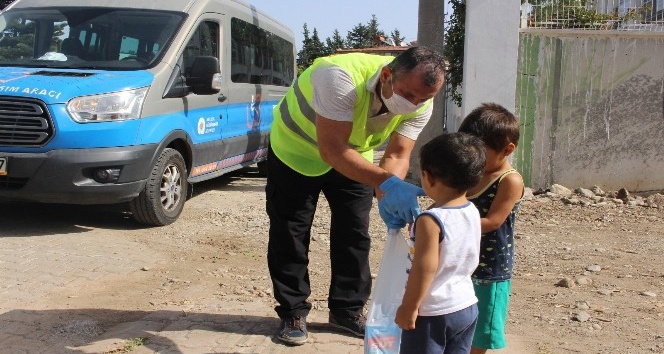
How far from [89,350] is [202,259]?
6.90 feet

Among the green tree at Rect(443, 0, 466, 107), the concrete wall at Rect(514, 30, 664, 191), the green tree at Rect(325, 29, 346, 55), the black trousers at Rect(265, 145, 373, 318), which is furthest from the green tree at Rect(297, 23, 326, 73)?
the black trousers at Rect(265, 145, 373, 318)

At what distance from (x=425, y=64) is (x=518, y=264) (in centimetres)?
318

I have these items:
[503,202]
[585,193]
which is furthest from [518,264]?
[585,193]

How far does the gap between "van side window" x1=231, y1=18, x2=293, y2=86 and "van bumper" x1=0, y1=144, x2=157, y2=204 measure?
7.52 ft

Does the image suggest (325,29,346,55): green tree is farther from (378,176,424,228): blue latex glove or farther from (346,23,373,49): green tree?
(378,176,424,228): blue latex glove

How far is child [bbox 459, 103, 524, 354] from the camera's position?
123 inches

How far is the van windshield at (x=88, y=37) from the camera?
6898 millimetres

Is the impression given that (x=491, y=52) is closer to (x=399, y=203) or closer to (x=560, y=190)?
(x=560, y=190)

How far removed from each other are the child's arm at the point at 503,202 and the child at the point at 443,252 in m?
0.30

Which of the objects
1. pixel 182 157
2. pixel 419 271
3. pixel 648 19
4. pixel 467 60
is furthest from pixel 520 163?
pixel 419 271

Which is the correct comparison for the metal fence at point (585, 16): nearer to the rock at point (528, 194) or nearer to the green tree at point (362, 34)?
the rock at point (528, 194)

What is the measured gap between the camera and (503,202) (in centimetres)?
310

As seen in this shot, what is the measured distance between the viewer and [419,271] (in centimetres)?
266

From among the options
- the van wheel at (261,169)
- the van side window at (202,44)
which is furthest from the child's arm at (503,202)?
the van wheel at (261,169)
